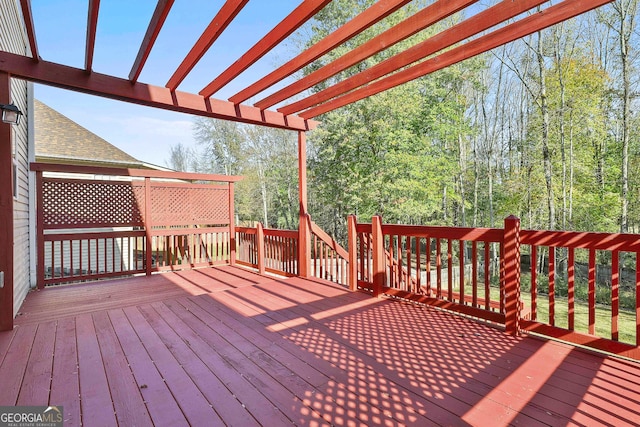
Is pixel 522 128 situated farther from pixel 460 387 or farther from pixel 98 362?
pixel 98 362

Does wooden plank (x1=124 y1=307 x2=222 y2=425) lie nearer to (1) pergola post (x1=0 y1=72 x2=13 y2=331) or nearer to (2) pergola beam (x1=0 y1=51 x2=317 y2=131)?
(1) pergola post (x1=0 y1=72 x2=13 y2=331)

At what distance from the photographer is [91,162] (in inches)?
353

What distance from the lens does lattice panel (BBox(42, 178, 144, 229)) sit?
4812 mm

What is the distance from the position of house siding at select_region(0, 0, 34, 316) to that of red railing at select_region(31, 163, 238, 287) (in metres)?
0.32

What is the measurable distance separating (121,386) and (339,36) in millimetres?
3041

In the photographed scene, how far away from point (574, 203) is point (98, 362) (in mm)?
15876

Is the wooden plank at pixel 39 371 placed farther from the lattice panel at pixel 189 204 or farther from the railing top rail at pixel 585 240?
the railing top rail at pixel 585 240

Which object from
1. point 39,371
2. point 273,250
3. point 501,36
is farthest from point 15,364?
point 501,36

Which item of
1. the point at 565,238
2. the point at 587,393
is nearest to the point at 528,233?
the point at 565,238

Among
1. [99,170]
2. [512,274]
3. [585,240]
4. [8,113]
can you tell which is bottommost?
[512,274]

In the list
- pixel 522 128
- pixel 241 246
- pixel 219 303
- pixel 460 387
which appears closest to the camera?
pixel 460 387

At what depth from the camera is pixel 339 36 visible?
265 centimetres

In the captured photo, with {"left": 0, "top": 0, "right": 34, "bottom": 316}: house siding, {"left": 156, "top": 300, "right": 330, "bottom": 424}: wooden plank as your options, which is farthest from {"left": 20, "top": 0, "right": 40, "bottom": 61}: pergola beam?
{"left": 156, "top": 300, "right": 330, "bottom": 424}: wooden plank

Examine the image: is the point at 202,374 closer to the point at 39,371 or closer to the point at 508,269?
the point at 39,371
